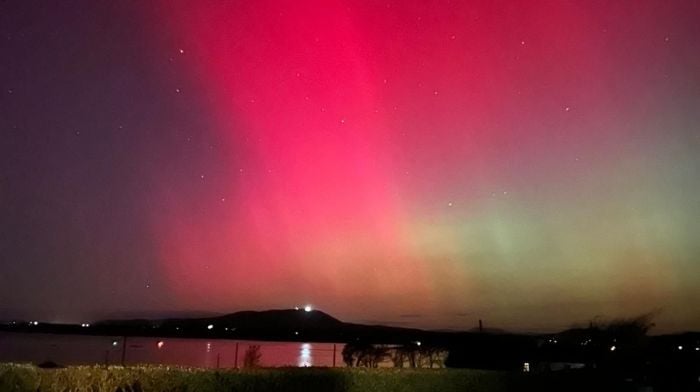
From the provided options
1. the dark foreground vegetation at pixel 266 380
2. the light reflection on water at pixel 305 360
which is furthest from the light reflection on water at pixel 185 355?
the dark foreground vegetation at pixel 266 380

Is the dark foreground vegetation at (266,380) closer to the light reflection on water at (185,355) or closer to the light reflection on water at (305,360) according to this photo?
the light reflection on water at (185,355)

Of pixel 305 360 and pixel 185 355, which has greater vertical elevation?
pixel 185 355

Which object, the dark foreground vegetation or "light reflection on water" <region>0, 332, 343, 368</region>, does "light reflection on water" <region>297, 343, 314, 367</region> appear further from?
the dark foreground vegetation

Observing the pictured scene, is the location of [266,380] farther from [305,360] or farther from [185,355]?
[185,355]

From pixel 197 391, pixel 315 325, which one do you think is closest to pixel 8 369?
pixel 197 391

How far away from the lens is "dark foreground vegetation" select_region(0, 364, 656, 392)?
34.8 feet

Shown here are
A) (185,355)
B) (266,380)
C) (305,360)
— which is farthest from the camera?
(185,355)

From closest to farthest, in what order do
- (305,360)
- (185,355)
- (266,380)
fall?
(266,380), (305,360), (185,355)

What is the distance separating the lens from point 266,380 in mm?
12492

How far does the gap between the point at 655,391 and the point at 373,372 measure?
43.0ft

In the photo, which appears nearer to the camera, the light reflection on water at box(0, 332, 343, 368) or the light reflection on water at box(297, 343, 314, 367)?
the light reflection on water at box(297, 343, 314, 367)

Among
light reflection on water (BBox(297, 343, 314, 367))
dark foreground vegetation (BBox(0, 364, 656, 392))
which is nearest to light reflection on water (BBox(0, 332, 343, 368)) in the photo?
light reflection on water (BBox(297, 343, 314, 367))

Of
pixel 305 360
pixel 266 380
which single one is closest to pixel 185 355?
pixel 305 360

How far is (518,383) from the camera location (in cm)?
1680
